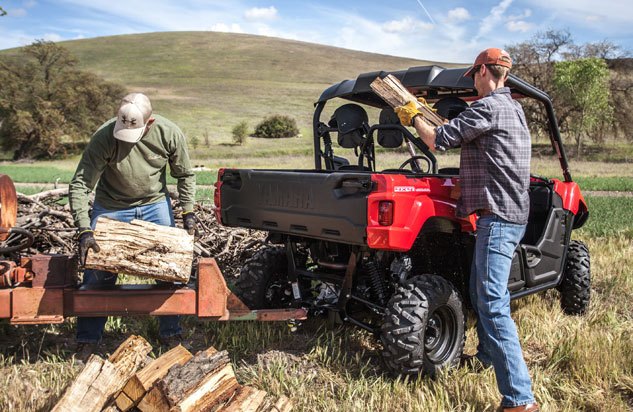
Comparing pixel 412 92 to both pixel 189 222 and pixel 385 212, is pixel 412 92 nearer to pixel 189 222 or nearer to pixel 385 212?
pixel 385 212

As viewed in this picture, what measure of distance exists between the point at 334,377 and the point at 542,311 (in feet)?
7.61

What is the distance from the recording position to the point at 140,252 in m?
3.69

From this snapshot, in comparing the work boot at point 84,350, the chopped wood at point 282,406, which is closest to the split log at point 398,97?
the chopped wood at point 282,406

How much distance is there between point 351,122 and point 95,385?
2732 millimetres

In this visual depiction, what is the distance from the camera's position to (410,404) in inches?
139

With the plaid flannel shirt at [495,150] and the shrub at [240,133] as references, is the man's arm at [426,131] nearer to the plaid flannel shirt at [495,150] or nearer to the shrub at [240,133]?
the plaid flannel shirt at [495,150]

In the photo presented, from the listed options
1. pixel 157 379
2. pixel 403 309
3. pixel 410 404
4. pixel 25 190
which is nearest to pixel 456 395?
pixel 410 404

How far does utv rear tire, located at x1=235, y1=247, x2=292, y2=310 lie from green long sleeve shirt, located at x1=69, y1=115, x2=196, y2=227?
704 mm

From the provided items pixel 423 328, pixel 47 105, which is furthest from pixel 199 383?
pixel 47 105

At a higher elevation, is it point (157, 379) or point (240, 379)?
point (157, 379)

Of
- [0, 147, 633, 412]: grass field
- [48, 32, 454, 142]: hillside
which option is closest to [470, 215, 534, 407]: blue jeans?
[0, 147, 633, 412]: grass field

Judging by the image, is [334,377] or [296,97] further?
[296,97]

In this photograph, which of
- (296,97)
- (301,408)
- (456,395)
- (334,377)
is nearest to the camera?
(301,408)

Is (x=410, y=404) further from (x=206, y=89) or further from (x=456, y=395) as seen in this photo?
→ (x=206, y=89)
